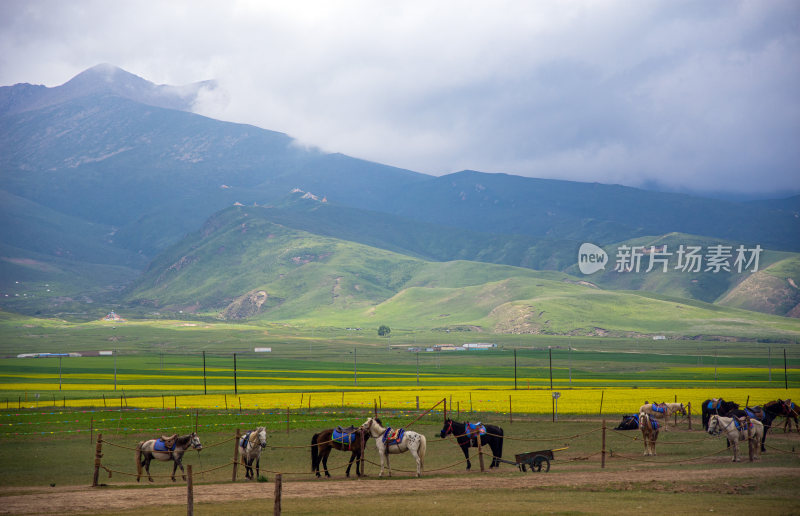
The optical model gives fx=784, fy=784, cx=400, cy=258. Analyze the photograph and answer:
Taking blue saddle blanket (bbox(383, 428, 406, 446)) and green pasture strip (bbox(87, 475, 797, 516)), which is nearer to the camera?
green pasture strip (bbox(87, 475, 797, 516))

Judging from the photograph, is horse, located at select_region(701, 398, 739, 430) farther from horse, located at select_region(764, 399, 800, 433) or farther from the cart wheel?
the cart wheel

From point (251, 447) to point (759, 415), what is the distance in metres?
24.8

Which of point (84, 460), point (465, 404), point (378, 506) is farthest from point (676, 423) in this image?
point (84, 460)

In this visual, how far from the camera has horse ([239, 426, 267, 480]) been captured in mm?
30250

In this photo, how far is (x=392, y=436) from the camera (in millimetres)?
31016

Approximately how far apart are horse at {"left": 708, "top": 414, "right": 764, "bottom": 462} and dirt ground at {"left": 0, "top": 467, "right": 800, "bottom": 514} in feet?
9.92

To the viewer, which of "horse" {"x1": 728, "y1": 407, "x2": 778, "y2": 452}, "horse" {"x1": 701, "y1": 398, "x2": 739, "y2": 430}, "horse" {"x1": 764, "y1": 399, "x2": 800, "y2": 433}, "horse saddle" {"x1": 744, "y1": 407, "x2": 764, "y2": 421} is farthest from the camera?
"horse" {"x1": 764, "y1": 399, "x2": 800, "y2": 433}

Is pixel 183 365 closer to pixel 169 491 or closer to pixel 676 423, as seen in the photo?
pixel 676 423

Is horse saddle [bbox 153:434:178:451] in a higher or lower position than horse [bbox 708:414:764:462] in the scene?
lower

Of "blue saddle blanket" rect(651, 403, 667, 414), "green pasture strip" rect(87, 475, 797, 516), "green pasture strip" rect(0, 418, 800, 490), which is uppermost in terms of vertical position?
"blue saddle blanket" rect(651, 403, 667, 414)

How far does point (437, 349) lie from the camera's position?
172 meters

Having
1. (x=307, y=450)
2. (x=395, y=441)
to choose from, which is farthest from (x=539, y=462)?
(x=307, y=450)

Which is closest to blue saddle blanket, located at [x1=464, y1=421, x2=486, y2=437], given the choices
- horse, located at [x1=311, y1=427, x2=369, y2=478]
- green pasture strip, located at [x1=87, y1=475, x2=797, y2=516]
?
horse, located at [x1=311, y1=427, x2=369, y2=478]

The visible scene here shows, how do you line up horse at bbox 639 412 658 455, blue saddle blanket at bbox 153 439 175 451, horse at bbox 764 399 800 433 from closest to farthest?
blue saddle blanket at bbox 153 439 175 451
horse at bbox 639 412 658 455
horse at bbox 764 399 800 433
